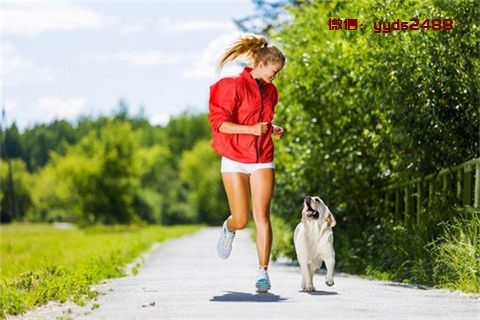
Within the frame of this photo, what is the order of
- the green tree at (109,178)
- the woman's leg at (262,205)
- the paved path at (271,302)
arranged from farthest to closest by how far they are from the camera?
the green tree at (109,178) < the woman's leg at (262,205) < the paved path at (271,302)

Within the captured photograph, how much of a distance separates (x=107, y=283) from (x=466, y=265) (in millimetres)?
4089

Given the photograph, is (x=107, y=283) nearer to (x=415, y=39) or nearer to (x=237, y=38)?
(x=237, y=38)

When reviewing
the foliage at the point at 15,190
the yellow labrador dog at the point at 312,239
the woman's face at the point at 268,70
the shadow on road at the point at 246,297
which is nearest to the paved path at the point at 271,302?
the shadow on road at the point at 246,297

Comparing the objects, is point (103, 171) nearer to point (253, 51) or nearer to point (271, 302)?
point (253, 51)

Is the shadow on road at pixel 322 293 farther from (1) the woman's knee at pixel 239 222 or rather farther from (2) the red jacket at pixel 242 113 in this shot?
(2) the red jacket at pixel 242 113

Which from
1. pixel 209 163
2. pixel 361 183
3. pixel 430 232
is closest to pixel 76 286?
pixel 430 232

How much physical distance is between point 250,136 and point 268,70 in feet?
2.14

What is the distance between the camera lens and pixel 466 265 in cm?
1143

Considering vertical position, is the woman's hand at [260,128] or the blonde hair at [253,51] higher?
the blonde hair at [253,51]

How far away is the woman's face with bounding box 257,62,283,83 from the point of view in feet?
33.7

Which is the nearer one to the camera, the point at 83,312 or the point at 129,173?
the point at 83,312

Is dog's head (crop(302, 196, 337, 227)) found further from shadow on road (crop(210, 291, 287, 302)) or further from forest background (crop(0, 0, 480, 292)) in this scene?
forest background (crop(0, 0, 480, 292))

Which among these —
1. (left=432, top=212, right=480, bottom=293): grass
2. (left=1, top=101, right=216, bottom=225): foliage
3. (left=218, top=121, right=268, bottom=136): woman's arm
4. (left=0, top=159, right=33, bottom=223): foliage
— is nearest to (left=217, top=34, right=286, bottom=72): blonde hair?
(left=218, top=121, right=268, bottom=136): woman's arm

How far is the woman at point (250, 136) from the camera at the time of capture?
10211 mm
